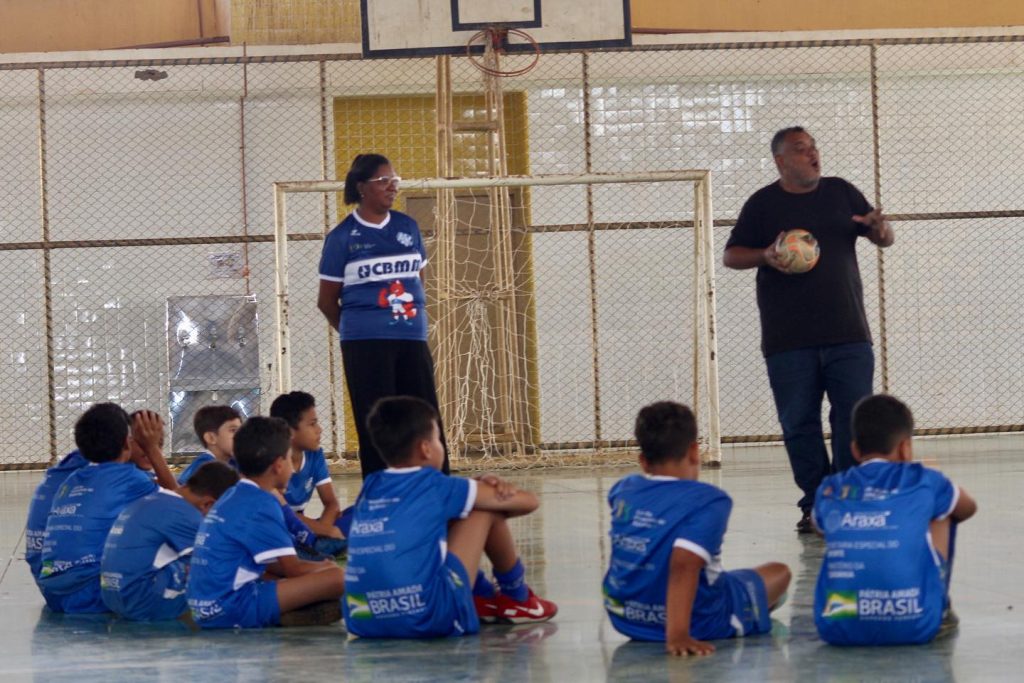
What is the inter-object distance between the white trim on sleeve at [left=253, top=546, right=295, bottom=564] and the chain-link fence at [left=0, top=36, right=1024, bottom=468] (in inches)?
340

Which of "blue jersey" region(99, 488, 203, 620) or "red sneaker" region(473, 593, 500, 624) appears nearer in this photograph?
"red sneaker" region(473, 593, 500, 624)

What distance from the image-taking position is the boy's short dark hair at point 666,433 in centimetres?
415

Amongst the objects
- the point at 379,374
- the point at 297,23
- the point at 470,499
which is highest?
the point at 297,23

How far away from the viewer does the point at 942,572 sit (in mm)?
4035

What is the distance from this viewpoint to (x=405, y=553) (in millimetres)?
4281

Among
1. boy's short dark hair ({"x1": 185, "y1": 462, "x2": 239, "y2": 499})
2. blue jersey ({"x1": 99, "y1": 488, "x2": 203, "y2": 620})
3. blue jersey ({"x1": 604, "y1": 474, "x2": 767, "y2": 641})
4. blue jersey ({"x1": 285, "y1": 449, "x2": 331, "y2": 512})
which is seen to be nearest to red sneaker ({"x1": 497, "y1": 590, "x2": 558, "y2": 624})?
blue jersey ({"x1": 604, "y1": 474, "x2": 767, "y2": 641})

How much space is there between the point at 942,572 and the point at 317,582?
207cm

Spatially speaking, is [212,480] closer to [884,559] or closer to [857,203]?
[884,559]

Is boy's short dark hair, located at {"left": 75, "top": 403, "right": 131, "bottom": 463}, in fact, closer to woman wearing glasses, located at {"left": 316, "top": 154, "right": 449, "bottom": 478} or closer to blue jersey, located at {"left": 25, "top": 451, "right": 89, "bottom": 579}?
blue jersey, located at {"left": 25, "top": 451, "right": 89, "bottom": 579}

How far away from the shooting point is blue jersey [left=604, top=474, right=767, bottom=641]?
4.05 meters

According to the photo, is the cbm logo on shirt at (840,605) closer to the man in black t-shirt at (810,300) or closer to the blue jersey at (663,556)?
the blue jersey at (663,556)

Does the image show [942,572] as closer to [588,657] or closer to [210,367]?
[588,657]

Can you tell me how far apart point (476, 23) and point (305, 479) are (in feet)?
19.8

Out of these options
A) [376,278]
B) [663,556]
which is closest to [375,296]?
[376,278]
